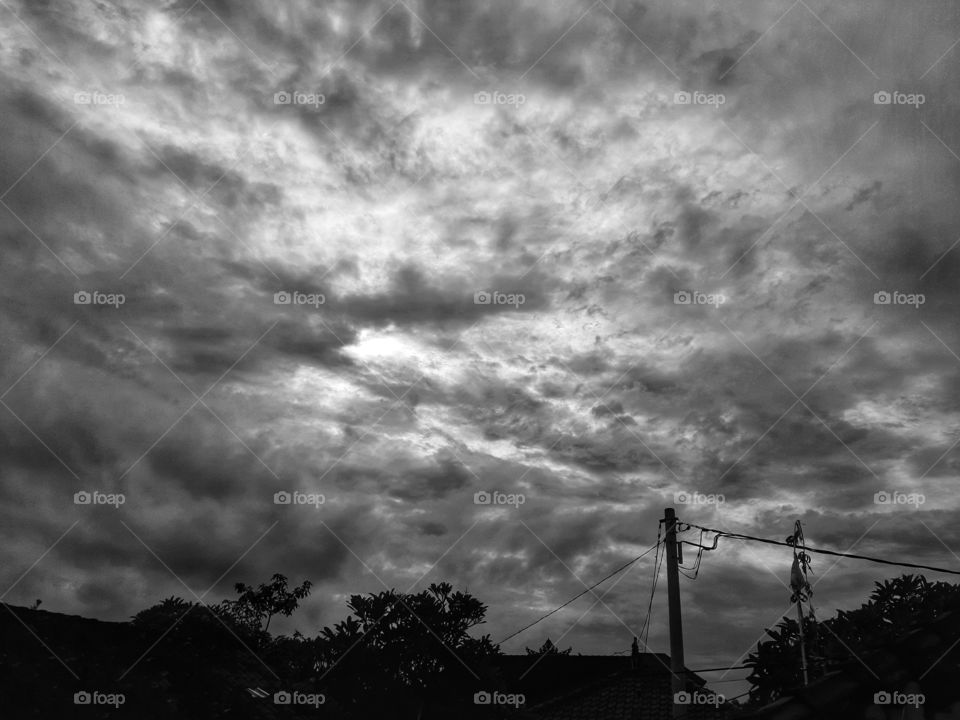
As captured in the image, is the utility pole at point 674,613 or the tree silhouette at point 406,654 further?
the tree silhouette at point 406,654

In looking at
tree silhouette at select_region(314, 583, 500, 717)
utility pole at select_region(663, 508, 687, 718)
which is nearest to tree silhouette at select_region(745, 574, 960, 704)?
utility pole at select_region(663, 508, 687, 718)

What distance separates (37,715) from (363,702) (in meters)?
10.1

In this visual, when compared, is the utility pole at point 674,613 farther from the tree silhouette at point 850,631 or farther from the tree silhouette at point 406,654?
the tree silhouette at point 406,654

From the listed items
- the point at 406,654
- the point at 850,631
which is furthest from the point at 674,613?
the point at 406,654

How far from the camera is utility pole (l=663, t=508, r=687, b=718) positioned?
1669cm

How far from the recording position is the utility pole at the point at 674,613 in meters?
16.7

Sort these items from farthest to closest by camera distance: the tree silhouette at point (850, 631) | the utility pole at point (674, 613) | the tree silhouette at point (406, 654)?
the tree silhouette at point (406, 654), the utility pole at point (674, 613), the tree silhouette at point (850, 631)

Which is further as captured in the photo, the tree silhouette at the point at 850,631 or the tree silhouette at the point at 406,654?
the tree silhouette at the point at 406,654

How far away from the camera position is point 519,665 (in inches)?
1772

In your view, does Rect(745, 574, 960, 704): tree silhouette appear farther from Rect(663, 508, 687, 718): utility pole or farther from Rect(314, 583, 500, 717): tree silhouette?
Rect(314, 583, 500, 717): tree silhouette

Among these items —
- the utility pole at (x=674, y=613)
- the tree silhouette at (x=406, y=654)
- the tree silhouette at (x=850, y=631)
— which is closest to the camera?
the tree silhouette at (x=850, y=631)

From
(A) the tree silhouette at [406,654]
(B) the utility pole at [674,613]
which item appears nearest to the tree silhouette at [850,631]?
(B) the utility pole at [674,613]

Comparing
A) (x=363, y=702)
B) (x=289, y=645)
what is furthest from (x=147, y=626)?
(x=289, y=645)

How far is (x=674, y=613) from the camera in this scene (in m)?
17.5
